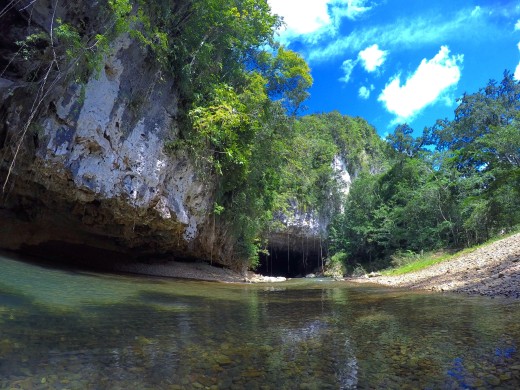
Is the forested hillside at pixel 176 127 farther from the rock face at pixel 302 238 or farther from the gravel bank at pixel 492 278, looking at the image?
the rock face at pixel 302 238

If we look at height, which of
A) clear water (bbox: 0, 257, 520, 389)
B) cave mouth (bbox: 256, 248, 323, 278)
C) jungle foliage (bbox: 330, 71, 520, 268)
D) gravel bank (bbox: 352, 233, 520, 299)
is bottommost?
clear water (bbox: 0, 257, 520, 389)

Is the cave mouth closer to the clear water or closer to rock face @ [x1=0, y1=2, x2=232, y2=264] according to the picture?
rock face @ [x1=0, y1=2, x2=232, y2=264]

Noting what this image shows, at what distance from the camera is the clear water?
254cm

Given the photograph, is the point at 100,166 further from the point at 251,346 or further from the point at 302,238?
the point at 302,238

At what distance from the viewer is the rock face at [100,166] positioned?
941cm

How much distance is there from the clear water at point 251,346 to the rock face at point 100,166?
17.1 feet

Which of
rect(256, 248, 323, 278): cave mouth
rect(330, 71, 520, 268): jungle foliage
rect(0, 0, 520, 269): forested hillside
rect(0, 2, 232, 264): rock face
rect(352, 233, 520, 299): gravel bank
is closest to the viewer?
rect(352, 233, 520, 299): gravel bank

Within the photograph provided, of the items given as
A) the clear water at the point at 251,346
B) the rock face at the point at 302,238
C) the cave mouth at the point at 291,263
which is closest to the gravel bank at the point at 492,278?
the clear water at the point at 251,346

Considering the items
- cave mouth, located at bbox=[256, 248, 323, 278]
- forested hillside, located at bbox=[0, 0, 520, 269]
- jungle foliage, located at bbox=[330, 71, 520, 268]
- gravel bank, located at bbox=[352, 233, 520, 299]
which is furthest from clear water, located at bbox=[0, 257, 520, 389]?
cave mouth, located at bbox=[256, 248, 323, 278]

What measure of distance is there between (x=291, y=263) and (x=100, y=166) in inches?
1270

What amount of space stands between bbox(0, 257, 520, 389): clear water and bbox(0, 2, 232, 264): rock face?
5.22 m

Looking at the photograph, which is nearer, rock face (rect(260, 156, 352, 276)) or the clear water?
the clear water

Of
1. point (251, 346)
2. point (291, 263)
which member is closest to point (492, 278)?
point (251, 346)

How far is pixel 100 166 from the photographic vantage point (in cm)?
1034
